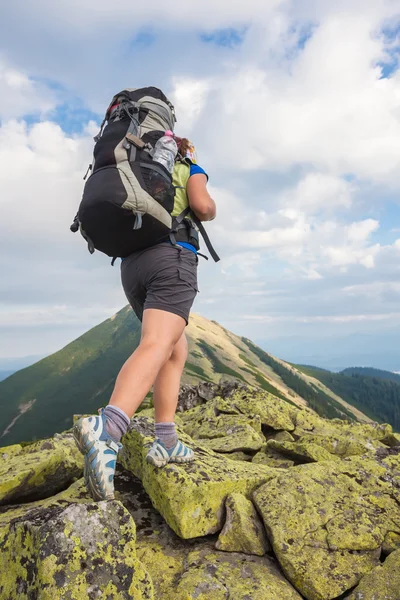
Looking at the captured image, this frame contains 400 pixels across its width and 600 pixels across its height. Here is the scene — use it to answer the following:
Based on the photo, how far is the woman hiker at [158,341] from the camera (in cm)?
527

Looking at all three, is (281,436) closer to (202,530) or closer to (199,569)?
(202,530)

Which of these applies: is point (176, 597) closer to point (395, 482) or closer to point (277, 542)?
point (277, 542)

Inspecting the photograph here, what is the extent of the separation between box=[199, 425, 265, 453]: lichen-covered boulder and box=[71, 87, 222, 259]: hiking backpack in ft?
22.6

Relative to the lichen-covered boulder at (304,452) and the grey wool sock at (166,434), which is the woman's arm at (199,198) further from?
the lichen-covered boulder at (304,452)

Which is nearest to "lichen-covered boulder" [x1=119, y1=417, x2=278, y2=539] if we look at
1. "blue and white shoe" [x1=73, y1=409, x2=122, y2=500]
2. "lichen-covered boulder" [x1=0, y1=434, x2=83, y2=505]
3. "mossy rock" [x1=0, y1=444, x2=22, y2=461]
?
"lichen-covered boulder" [x1=0, y1=434, x2=83, y2=505]

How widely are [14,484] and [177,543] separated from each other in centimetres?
341

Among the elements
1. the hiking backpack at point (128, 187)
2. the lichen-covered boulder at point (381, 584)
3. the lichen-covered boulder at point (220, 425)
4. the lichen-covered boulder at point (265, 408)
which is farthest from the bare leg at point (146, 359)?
the lichen-covered boulder at point (265, 408)

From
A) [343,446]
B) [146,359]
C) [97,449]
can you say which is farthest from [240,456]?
[97,449]

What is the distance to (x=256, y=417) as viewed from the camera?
14172mm

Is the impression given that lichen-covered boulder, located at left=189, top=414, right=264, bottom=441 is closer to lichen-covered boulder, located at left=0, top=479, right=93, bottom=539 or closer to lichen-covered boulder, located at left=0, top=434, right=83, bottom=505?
lichen-covered boulder, located at left=0, top=434, right=83, bottom=505

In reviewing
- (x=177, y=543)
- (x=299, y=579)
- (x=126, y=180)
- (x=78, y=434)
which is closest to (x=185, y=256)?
(x=126, y=180)

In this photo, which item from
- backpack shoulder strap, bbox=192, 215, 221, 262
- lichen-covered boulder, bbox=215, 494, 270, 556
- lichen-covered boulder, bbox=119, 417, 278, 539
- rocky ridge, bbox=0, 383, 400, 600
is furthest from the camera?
backpack shoulder strap, bbox=192, 215, 221, 262

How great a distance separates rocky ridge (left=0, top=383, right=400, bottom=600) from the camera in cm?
469

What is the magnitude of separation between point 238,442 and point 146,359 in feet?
22.6
